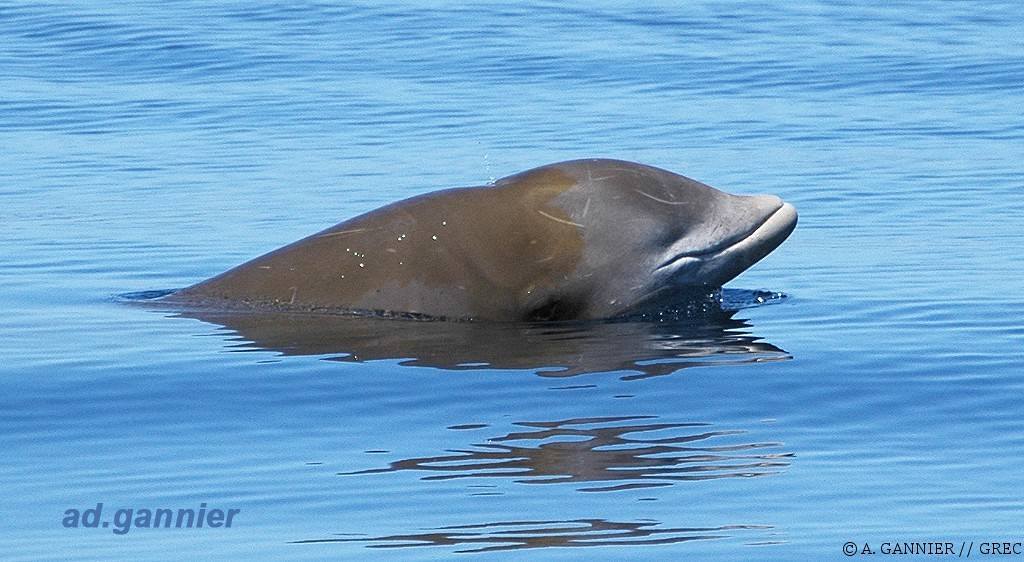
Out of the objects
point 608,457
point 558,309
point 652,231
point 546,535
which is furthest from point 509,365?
point 546,535

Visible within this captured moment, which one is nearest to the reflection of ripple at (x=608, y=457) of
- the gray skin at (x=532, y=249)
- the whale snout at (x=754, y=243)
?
the gray skin at (x=532, y=249)

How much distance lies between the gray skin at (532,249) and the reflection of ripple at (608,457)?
2.47m

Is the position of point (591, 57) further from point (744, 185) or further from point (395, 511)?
point (395, 511)

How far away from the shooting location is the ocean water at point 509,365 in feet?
25.5

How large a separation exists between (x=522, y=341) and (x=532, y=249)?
594mm

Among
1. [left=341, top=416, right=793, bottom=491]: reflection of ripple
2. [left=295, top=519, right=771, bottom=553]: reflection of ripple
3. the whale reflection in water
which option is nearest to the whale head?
the whale reflection in water

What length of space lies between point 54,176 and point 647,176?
11109mm

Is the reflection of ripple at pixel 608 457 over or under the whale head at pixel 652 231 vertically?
under

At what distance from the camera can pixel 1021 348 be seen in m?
11.4

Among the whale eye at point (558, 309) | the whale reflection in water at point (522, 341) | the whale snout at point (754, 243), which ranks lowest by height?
the whale reflection in water at point (522, 341)

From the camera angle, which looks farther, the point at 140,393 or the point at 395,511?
the point at 140,393

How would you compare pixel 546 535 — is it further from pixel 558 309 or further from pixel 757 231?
pixel 757 231

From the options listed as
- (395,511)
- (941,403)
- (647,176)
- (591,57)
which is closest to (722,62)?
(591,57)

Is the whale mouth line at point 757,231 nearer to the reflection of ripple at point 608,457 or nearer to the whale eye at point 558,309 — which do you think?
the whale eye at point 558,309
